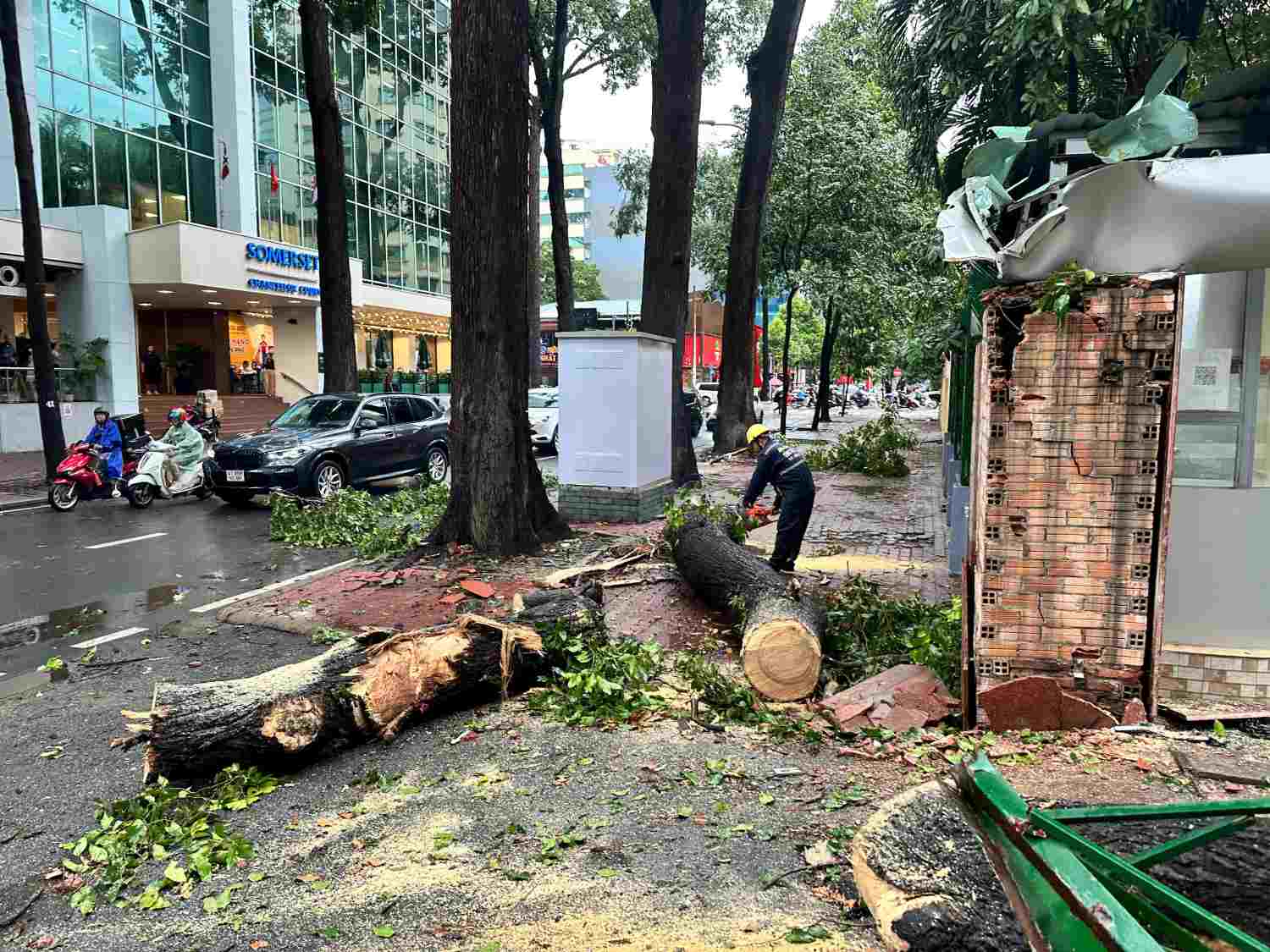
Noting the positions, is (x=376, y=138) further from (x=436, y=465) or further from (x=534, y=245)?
(x=436, y=465)

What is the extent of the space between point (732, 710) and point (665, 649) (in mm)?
1289

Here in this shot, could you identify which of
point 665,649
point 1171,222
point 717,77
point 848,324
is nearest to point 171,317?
point 717,77

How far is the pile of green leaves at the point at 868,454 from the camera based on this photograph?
58.0 ft

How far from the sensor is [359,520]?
37.6 ft

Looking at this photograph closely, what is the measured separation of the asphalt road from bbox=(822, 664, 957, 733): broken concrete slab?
5.34 meters

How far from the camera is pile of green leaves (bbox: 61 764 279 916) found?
350 centimetres

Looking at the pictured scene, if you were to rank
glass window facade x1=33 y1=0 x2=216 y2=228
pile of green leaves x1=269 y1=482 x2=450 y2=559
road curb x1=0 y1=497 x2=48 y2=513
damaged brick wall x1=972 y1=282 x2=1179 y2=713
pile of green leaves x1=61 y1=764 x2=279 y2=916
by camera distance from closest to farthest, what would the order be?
1. pile of green leaves x1=61 y1=764 x2=279 y2=916
2. damaged brick wall x1=972 y1=282 x2=1179 y2=713
3. pile of green leaves x1=269 y1=482 x2=450 y2=559
4. road curb x1=0 y1=497 x2=48 y2=513
5. glass window facade x1=33 y1=0 x2=216 y2=228

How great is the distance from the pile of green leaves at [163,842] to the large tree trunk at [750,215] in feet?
52.3

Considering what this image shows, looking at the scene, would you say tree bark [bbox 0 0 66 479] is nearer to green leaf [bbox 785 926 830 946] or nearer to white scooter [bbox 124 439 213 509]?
white scooter [bbox 124 439 213 509]

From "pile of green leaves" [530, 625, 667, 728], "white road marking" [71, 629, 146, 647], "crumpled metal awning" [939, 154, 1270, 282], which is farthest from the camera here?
"white road marking" [71, 629, 146, 647]

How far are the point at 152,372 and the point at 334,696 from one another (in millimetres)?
28346

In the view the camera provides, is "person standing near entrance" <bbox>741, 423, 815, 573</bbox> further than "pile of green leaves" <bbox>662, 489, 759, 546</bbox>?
No

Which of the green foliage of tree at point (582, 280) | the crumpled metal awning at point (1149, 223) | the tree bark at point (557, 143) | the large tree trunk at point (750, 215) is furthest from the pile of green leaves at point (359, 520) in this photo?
the green foliage of tree at point (582, 280)

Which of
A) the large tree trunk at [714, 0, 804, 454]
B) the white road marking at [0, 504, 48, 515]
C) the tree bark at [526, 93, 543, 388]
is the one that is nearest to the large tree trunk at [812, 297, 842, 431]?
the large tree trunk at [714, 0, 804, 454]
